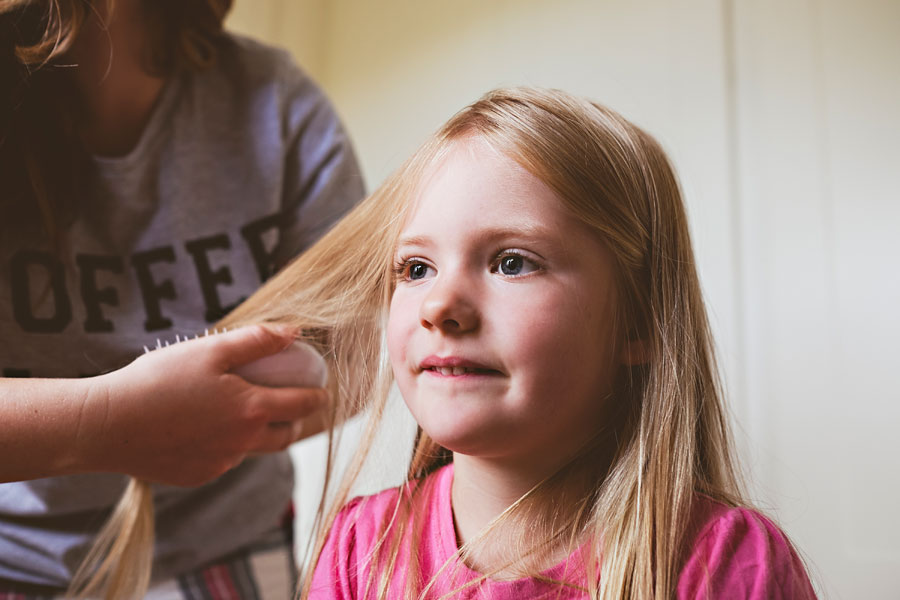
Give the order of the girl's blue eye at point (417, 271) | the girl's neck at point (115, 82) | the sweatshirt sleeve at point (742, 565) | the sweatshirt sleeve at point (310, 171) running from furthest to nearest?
1. the sweatshirt sleeve at point (310, 171)
2. the girl's neck at point (115, 82)
3. the girl's blue eye at point (417, 271)
4. the sweatshirt sleeve at point (742, 565)

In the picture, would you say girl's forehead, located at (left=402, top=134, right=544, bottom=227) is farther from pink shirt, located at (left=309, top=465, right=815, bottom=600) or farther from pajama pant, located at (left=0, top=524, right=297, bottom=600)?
pajama pant, located at (left=0, top=524, right=297, bottom=600)

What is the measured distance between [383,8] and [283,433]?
1.51 m

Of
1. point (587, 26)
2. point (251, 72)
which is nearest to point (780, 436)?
point (587, 26)

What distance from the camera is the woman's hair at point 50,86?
64 cm

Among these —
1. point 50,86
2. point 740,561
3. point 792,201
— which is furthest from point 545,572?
point 792,201

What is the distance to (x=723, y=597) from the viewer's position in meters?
0.47

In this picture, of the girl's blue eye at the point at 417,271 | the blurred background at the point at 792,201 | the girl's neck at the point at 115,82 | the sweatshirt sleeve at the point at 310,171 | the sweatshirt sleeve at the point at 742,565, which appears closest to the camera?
the sweatshirt sleeve at the point at 742,565

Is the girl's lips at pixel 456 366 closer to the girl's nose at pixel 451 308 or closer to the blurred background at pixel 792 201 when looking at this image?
the girl's nose at pixel 451 308

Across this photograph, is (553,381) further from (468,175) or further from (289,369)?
(289,369)

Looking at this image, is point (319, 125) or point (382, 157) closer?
point (319, 125)

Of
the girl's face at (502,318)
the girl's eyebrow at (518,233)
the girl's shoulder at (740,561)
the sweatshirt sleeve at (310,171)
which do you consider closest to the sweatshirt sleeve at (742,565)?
the girl's shoulder at (740,561)

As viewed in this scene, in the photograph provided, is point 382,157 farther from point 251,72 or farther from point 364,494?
point 364,494

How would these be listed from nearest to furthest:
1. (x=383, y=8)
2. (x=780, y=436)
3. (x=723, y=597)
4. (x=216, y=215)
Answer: (x=723, y=597)
(x=216, y=215)
(x=780, y=436)
(x=383, y=8)

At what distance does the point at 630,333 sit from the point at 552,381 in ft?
0.35
